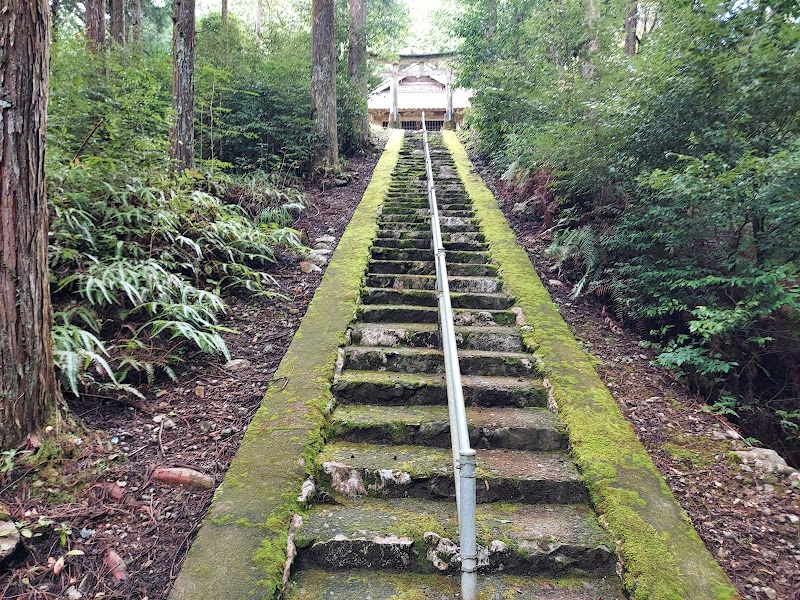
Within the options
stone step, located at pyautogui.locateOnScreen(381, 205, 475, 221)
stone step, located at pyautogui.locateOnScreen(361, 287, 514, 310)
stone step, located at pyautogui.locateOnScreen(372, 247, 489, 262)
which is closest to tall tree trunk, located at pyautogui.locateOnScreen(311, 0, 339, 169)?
stone step, located at pyautogui.locateOnScreen(381, 205, 475, 221)

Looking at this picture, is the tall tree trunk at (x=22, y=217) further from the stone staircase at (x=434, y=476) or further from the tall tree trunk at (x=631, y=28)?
the tall tree trunk at (x=631, y=28)

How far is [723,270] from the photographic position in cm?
443

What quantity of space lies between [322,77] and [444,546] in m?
9.52

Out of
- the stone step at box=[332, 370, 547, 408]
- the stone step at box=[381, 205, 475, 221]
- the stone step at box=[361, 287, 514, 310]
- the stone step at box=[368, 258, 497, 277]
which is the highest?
the stone step at box=[381, 205, 475, 221]

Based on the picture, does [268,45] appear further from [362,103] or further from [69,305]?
[69,305]

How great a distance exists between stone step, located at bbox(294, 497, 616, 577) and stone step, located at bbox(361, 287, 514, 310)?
2.67m

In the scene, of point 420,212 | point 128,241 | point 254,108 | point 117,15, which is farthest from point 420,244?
point 117,15

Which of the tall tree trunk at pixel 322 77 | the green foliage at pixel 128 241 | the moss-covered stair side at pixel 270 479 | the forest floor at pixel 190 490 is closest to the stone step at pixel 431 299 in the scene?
the moss-covered stair side at pixel 270 479

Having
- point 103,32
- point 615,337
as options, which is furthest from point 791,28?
point 103,32

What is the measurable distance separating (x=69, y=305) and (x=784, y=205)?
213 inches

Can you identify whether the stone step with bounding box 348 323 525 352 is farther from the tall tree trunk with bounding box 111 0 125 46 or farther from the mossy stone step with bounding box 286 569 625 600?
the tall tree trunk with bounding box 111 0 125 46

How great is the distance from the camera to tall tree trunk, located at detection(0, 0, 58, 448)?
241 cm

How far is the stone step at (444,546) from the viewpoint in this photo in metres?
2.52

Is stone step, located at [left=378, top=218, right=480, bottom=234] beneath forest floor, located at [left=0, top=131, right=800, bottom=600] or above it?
Answer: above
